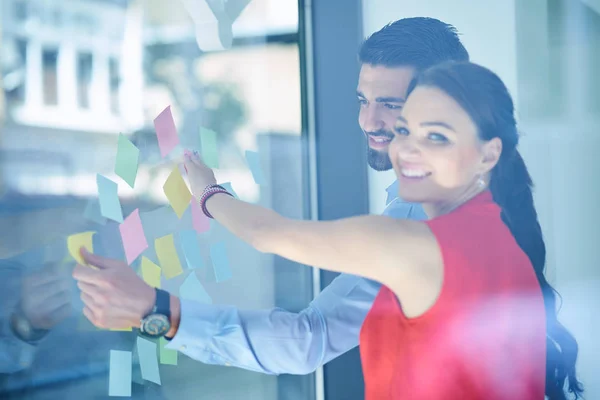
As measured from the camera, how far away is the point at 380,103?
161cm

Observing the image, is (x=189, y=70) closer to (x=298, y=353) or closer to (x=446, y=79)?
(x=446, y=79)

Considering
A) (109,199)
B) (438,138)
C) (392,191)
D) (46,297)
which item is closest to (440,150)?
(438,138)

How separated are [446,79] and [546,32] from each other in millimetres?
283

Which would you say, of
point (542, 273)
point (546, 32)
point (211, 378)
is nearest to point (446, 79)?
point (546, 32)

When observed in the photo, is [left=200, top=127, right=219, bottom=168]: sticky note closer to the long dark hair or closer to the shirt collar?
the shirt collar

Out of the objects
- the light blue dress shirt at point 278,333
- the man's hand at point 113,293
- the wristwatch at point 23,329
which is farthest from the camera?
the wristwatch at point 23,329

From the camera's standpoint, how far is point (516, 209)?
1.50 meters

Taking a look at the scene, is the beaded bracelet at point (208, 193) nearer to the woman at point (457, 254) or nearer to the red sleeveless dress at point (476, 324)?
the woman at point (457, 254)

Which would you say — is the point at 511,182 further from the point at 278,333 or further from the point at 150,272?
the point at 150,272

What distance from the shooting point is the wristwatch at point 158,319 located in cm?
152

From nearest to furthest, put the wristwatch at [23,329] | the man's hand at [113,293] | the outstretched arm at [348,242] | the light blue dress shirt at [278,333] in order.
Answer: the outstretched arm at [348,242] < the man's hand at [113,293] < the light blue dress shirt at [278,333] < the wristwatch at [23,329]

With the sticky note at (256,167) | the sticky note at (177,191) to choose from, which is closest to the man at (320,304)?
the sticky note at (177,191)

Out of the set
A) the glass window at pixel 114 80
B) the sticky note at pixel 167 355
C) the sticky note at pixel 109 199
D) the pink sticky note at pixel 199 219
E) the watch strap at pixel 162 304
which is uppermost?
the glass window at pixel 114 80

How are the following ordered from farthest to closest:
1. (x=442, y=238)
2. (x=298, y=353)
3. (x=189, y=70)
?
(x=189, y=70), (x=298, y=353), (x=442, y=238)
